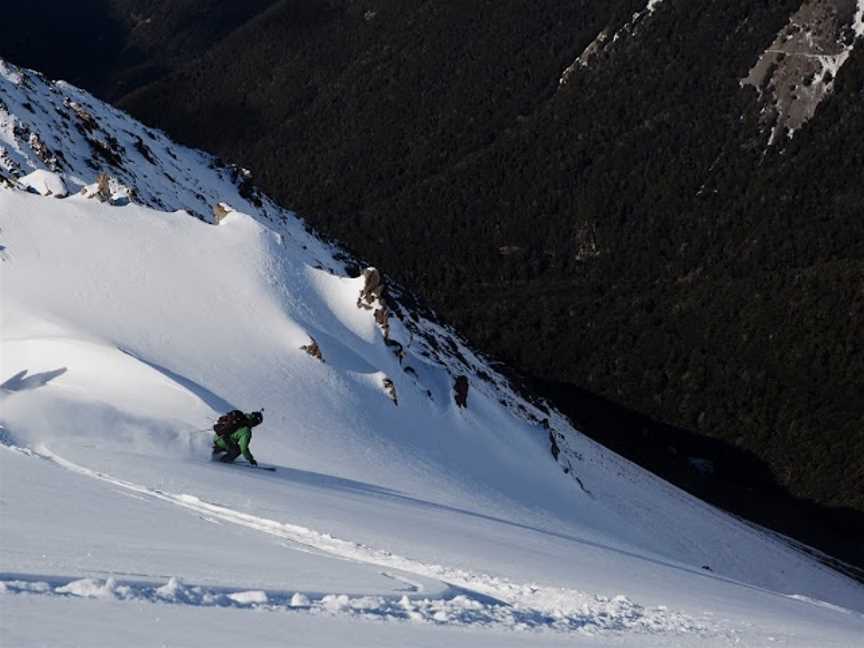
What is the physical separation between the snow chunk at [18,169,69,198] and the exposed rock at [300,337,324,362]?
29.9 ft

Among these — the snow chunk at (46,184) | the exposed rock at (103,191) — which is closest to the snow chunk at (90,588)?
the exposed rock at (103,191)

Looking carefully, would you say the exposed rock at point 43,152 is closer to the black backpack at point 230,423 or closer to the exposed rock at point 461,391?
the exposed rock at point 461,391

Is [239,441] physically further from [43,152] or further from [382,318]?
[43,152]

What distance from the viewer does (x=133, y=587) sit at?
9750 millimetres

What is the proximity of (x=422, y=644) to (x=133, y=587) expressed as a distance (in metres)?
2.37

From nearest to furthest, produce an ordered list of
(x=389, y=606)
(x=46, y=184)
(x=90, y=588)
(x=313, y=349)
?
(x=90, y=588) < (x=389, y=606) < (x=313, y=349) < (x=46, y=184)

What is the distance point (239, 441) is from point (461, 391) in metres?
18.6

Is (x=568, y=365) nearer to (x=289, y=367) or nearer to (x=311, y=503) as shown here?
(x=289, y=367)

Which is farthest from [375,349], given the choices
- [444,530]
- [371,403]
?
[444,530]

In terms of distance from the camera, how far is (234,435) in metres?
23.6

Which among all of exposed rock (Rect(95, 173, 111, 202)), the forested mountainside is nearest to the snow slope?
exposed rock (Rect(95, 173, 111, 202))

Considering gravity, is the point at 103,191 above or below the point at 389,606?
above

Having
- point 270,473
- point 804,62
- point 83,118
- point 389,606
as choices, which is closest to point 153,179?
point 83,118

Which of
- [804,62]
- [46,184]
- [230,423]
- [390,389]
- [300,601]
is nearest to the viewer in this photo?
[300,601]
